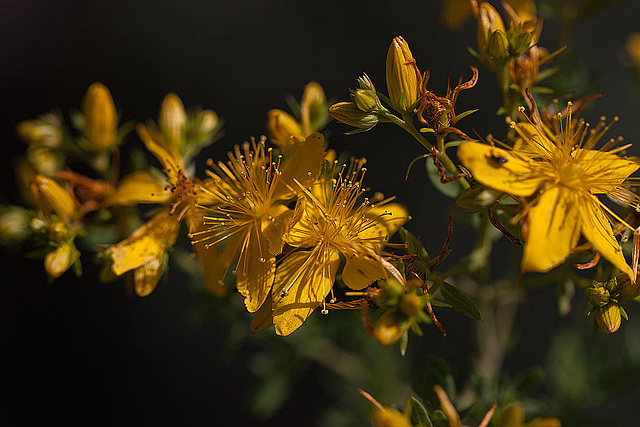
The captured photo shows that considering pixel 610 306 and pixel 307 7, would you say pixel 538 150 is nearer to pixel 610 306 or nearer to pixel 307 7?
pixel 610 306

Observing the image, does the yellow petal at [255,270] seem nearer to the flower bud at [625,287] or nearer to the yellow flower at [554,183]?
the yellow flower at [554,183]

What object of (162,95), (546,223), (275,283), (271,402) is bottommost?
(271,402)

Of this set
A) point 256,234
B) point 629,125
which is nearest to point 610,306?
point 256,234

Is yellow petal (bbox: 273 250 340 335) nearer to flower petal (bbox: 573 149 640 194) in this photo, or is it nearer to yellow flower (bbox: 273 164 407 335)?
yellow flower (bbox: 273 164 407 335)

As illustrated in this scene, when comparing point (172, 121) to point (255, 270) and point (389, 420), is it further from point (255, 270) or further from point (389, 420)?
point (389, 420)

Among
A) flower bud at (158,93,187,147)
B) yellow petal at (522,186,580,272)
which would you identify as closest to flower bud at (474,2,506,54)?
yellow petal at (522,186,580,272)

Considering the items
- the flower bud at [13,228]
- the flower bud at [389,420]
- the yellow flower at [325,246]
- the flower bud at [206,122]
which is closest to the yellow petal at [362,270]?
the yellow flower at [325,246]
